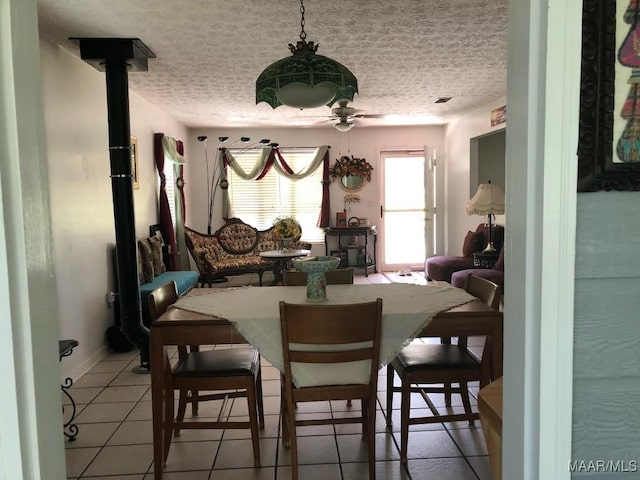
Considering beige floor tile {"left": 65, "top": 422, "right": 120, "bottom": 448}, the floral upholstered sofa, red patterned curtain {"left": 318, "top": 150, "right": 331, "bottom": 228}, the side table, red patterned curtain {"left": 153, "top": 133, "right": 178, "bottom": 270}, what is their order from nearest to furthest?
beige floor tile {"left": 65, "top": 422, "right": 120, "bottom": 448}
the side table
red patterned curtain {"left": 153, "top": 133, "right": 178, "bottom": 270}
the floral upholstered sofa
red patterned curtain {"left": 318, "top": 150, "right": 331, "bottom": 228}

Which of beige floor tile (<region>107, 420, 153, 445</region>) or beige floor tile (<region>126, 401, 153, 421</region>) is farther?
beige floor tile (<region>126, 401, 153, 421</region>)

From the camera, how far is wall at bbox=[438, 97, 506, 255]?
652 centimetres

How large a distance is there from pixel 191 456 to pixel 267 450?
392 mm

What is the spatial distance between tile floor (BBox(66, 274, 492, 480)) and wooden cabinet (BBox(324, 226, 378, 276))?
16.0ft

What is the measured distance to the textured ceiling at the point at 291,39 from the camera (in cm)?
299

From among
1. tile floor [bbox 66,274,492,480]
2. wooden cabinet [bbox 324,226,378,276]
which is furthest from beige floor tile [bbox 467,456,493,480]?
wooden cabinet [bbox 324,226,378,276]

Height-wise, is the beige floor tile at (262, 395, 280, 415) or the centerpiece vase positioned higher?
the centerpiece vase

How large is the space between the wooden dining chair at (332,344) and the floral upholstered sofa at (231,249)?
15.1ft

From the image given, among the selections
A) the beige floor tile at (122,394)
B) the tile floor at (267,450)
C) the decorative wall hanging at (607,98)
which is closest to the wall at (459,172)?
the tile floor at (267,450)

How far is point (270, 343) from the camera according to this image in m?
2.12

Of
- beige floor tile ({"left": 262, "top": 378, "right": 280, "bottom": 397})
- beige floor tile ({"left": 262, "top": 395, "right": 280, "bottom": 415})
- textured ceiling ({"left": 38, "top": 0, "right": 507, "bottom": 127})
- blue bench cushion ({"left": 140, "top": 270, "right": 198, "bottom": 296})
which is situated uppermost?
textured ceiling ({"left": 38, "top": 0, "right": 507, "bottom": 127})

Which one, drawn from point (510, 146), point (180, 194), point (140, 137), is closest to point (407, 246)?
point (180, 194)

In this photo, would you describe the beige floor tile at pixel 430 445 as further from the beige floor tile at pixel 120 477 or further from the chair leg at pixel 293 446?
the beige floor tile at pixel 120 477

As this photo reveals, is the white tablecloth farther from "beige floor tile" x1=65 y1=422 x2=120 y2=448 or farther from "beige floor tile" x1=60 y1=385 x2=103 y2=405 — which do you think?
"beige floor tile" x1=60 y1=385 x2=103 y2=405
